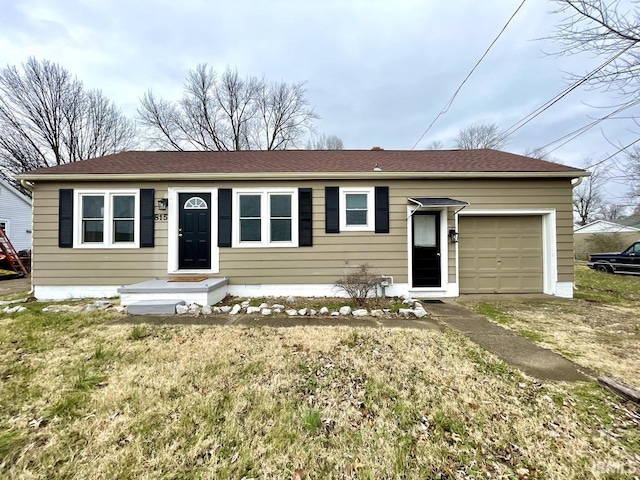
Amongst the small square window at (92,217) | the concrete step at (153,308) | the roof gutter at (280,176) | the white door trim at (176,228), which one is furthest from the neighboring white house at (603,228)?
the small square window at (92,217)

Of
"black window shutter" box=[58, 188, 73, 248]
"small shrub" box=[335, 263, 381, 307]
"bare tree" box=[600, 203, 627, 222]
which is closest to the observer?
"small shrub" box=[335, 263, 381, 307]

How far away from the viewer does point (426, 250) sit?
21.6 ft

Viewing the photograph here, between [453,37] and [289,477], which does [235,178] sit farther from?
[453,37]

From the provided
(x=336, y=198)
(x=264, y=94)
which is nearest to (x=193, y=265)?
(x=336, y=198)

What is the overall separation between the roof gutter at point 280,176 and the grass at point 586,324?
293 centimetres

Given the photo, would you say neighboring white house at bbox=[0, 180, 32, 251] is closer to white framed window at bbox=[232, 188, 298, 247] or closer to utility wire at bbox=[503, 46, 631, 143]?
white framed window at bbox=[232, 188, 298, 247]

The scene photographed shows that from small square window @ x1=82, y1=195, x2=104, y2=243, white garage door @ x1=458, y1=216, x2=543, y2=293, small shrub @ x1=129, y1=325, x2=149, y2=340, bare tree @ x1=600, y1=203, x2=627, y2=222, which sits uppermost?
bare tree @ x1=600, y1=203, x2=627, y2=222

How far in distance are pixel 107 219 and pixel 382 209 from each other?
258 inches

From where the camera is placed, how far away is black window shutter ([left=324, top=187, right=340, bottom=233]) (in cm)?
644

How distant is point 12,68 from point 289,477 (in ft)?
88.0

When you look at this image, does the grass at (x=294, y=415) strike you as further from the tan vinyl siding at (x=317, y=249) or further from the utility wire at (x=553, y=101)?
the utility wire at (x=553, y=101)

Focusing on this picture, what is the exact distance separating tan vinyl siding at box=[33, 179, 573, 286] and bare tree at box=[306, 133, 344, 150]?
15.8 meters

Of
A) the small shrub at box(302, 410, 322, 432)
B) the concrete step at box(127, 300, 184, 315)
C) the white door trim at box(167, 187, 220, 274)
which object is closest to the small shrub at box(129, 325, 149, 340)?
the concrete step at box(127, 300, 184, 315)

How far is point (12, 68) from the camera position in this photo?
16.5m
